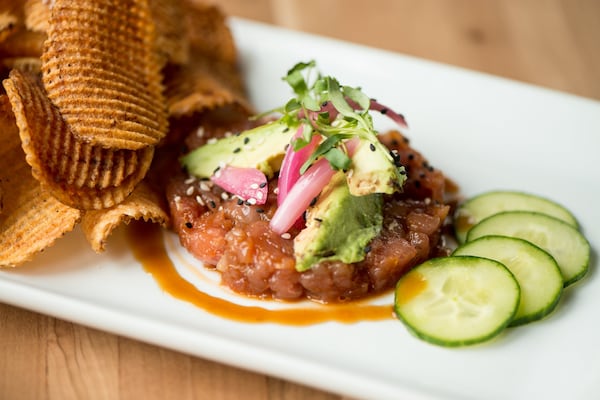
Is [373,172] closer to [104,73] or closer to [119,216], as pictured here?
[119,216]

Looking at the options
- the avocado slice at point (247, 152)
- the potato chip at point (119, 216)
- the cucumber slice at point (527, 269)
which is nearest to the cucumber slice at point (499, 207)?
the cucumber slice at point (527, 269)

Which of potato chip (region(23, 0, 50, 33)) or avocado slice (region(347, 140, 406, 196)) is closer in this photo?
avocado slice (region(347, 140, 406, 196))

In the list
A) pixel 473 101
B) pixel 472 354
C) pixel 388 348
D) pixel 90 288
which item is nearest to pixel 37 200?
pixel 90 288

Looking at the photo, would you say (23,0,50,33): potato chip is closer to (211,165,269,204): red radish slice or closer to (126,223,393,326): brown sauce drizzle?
(211,165,269,204): red radish slice

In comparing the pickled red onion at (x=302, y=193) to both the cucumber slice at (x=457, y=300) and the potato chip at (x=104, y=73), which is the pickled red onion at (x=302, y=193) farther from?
the potato chip at (x=104, y=73)

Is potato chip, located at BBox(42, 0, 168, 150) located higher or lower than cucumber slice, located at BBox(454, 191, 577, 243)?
higher

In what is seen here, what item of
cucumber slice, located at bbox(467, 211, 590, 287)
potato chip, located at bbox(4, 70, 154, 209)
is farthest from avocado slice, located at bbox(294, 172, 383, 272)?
potato chip, located at bbox(4, 70, 154, 209)

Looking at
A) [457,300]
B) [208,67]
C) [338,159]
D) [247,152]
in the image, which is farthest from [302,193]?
[208,67]
